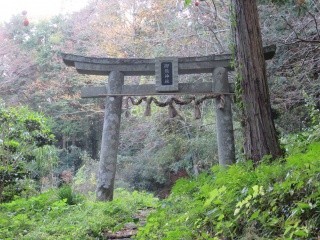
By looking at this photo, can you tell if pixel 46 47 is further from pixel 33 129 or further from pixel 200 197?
pixel 200 197

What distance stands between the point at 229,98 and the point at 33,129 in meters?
4.44

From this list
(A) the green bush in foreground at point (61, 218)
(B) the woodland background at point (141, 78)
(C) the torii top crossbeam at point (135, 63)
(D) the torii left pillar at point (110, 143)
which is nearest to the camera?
(A) the green bush in foreground at point (61, 218)

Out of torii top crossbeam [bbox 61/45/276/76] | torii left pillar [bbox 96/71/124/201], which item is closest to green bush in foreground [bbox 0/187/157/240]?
torii left pillar [bbox 96/71/124/201]

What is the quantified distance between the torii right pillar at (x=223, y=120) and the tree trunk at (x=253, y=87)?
9.89 feet

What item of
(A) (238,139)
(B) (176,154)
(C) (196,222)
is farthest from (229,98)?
→ (B) (176,154)

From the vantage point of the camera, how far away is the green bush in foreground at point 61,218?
17.2ft

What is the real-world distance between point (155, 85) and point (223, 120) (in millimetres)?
1706

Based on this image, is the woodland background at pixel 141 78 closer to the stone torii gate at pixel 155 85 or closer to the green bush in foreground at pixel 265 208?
the stone torii gate at pixel 155 85

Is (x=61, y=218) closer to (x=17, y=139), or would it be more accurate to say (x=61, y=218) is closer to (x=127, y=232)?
(x=127, y=232)

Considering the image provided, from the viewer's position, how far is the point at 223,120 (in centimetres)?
839

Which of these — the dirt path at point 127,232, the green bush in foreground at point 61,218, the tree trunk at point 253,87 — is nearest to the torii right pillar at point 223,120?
the green bush in foreground at point 61,218

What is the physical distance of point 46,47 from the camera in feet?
65.5

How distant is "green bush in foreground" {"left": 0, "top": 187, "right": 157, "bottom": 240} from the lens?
525 centimetres

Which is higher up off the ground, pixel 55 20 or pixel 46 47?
pixel 55 20
